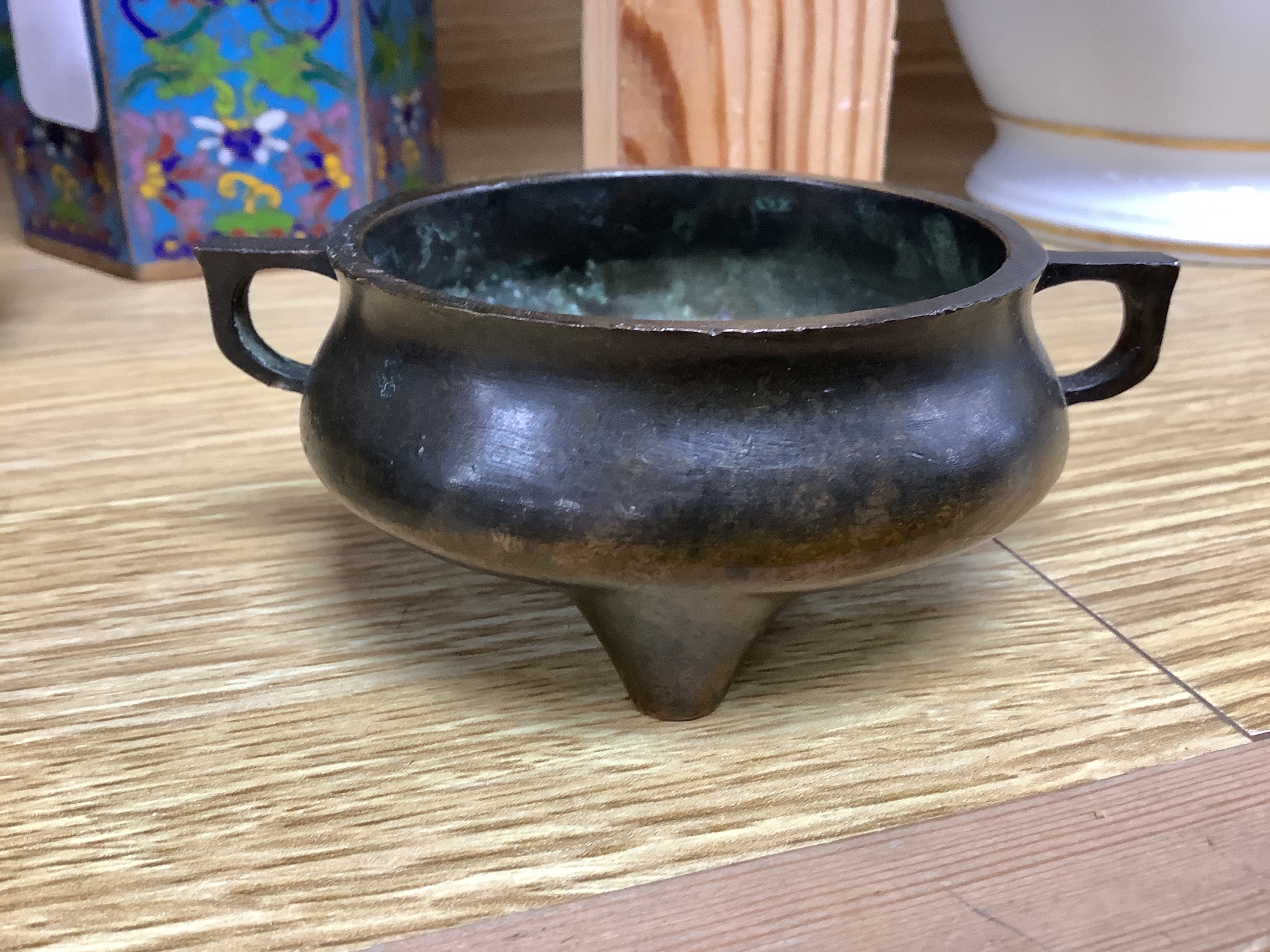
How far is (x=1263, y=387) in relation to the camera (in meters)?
0.81

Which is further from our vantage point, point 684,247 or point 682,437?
point 684,247

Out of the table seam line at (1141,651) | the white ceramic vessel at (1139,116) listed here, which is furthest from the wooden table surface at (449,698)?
the white ceramic vessel at (1139,116)

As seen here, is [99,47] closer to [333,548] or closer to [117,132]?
[117,132]

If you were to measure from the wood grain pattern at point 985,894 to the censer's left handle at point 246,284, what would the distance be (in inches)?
9.5

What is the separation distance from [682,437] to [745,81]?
1.64ft

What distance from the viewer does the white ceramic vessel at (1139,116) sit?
98 centimetres

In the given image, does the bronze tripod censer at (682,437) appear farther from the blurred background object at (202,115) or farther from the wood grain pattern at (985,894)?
the blurred background object at (202,115)

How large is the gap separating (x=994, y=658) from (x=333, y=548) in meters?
0.31

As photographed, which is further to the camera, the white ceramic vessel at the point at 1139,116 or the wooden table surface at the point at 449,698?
the white ceramic vessel at the point at 1139,116

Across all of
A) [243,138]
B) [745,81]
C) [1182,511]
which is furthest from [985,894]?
[243,138]

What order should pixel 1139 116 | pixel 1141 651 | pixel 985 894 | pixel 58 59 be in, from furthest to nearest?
pixel 1139 116, pixel 58 59, pixel 1141 651, pixel 985 894

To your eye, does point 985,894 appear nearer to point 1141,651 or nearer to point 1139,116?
point 1141,651

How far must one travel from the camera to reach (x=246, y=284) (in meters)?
0.51

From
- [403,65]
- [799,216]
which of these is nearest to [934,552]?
[799,216]
